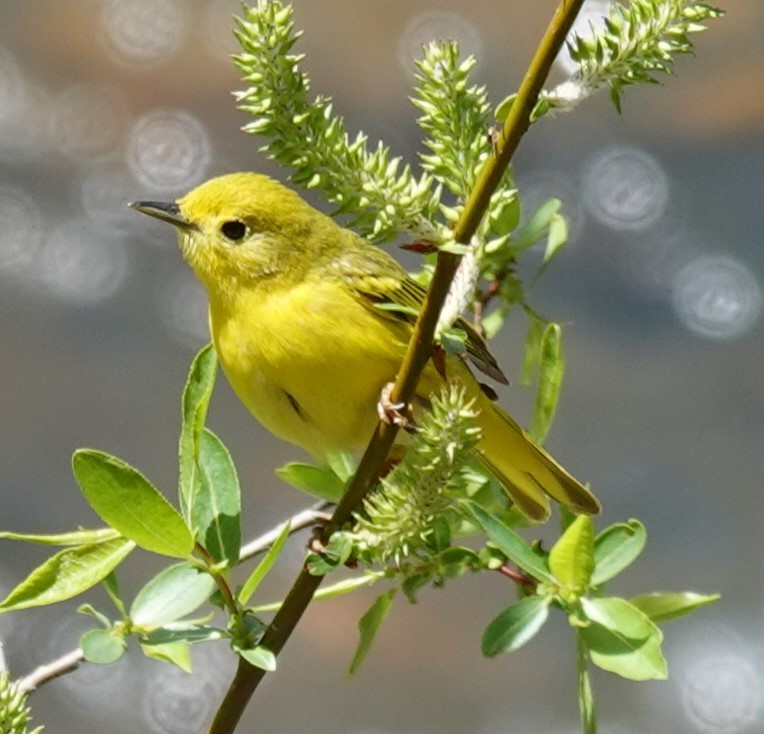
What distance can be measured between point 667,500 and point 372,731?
38.2 inches

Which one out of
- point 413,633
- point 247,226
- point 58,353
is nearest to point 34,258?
point 58,353

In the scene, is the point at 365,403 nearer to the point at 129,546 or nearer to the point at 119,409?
the point at 129,546

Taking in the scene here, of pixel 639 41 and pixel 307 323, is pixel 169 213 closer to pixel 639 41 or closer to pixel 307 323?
pixel 307 323

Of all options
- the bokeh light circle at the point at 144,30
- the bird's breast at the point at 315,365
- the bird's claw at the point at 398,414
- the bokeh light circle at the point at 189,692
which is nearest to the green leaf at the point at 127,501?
the bird's claw at the point at 398,414

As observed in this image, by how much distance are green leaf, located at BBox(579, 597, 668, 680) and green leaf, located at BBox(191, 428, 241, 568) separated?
0.68ft

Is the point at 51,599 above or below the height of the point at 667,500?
above

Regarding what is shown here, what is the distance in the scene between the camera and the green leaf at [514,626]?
833mm

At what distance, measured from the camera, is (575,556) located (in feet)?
2.71

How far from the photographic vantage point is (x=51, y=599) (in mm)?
800

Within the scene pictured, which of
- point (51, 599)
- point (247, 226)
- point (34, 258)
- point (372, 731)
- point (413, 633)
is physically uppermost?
point (247, 226)

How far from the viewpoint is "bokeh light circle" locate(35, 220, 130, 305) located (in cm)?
395

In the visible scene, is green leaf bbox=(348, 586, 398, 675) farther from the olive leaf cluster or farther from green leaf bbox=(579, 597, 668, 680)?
the olive leaf cluster

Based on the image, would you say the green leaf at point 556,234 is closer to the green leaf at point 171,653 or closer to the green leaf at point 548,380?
the green leaf at point 548,380

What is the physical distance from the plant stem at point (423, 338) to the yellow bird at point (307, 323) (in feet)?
1.34
